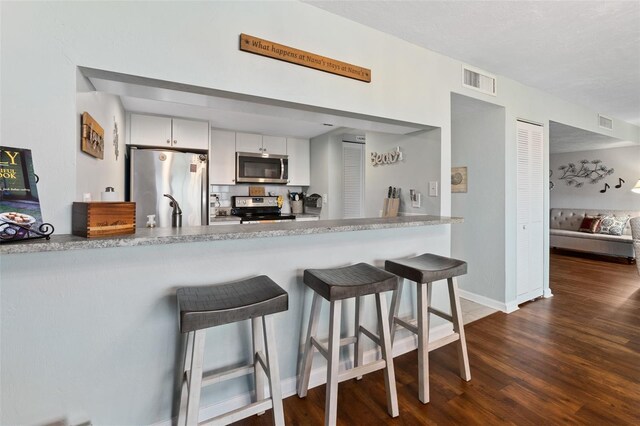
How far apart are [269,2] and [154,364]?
6.28 ft

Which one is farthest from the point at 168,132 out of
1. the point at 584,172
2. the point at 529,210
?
the point at 584,172

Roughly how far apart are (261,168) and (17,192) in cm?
327

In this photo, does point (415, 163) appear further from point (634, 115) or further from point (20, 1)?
point (634, 115)

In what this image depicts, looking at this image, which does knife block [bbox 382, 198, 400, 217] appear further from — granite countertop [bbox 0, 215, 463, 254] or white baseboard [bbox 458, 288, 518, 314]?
white baseboard [bbox 458, 288, 518, 314]

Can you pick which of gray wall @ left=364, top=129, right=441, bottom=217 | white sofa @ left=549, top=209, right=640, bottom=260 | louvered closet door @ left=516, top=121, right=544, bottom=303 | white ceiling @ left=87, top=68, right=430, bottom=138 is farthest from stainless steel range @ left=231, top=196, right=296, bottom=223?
white sofa @ left=549, top=209, right=640, bottom=260

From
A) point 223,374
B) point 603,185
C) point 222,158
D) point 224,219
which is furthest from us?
point 603,185

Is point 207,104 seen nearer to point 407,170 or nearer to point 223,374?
point 223,374

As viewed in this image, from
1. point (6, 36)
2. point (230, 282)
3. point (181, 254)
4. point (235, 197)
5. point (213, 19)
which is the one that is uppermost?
point (213, 19)

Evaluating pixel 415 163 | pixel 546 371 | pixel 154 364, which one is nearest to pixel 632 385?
pixel 546 371

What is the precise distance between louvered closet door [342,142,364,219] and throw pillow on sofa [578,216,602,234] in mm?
4647

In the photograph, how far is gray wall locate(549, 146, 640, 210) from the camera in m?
5.61

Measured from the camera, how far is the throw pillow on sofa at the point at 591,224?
5.64 metres

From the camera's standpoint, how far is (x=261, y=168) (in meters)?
4.29

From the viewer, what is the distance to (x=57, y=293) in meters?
1.21
